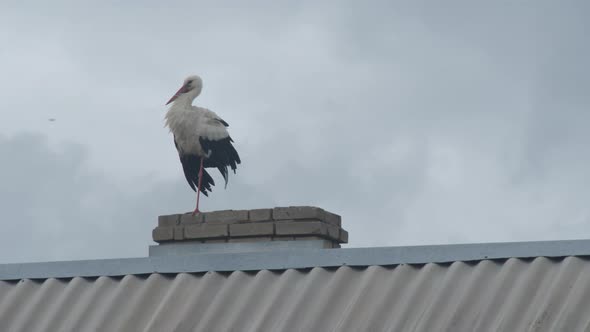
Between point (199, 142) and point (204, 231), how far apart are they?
2326 millimetres

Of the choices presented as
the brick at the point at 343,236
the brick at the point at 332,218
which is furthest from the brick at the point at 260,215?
the brick at the point at 343,236

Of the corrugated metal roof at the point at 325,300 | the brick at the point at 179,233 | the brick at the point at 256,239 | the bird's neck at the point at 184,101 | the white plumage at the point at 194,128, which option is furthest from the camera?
the bird's neck at the point at 184,101

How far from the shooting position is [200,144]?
37.6 ft

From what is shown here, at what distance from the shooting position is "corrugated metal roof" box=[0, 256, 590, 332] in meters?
6.59

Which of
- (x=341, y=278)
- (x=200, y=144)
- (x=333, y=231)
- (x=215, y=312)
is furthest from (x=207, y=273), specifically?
(x=200, y=144)

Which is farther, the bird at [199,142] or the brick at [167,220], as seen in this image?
the bird at [199,142]

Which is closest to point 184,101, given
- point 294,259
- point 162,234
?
point 162,234

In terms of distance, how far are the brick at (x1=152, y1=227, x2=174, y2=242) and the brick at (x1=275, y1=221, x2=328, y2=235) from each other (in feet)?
3.04

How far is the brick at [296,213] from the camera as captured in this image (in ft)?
29.7

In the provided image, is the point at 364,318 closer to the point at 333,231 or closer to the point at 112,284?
the point at 112,284

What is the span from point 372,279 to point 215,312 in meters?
0.94

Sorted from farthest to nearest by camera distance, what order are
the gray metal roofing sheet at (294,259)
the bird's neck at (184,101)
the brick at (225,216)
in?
the bird's neck at (184,101), the brick at (225,216), the gray metal roofing sheet at (294,259)

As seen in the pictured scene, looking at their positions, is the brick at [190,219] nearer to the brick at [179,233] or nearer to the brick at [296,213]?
the brick at [179,233]

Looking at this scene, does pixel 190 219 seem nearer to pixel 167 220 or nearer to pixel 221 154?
pixel 167 220
